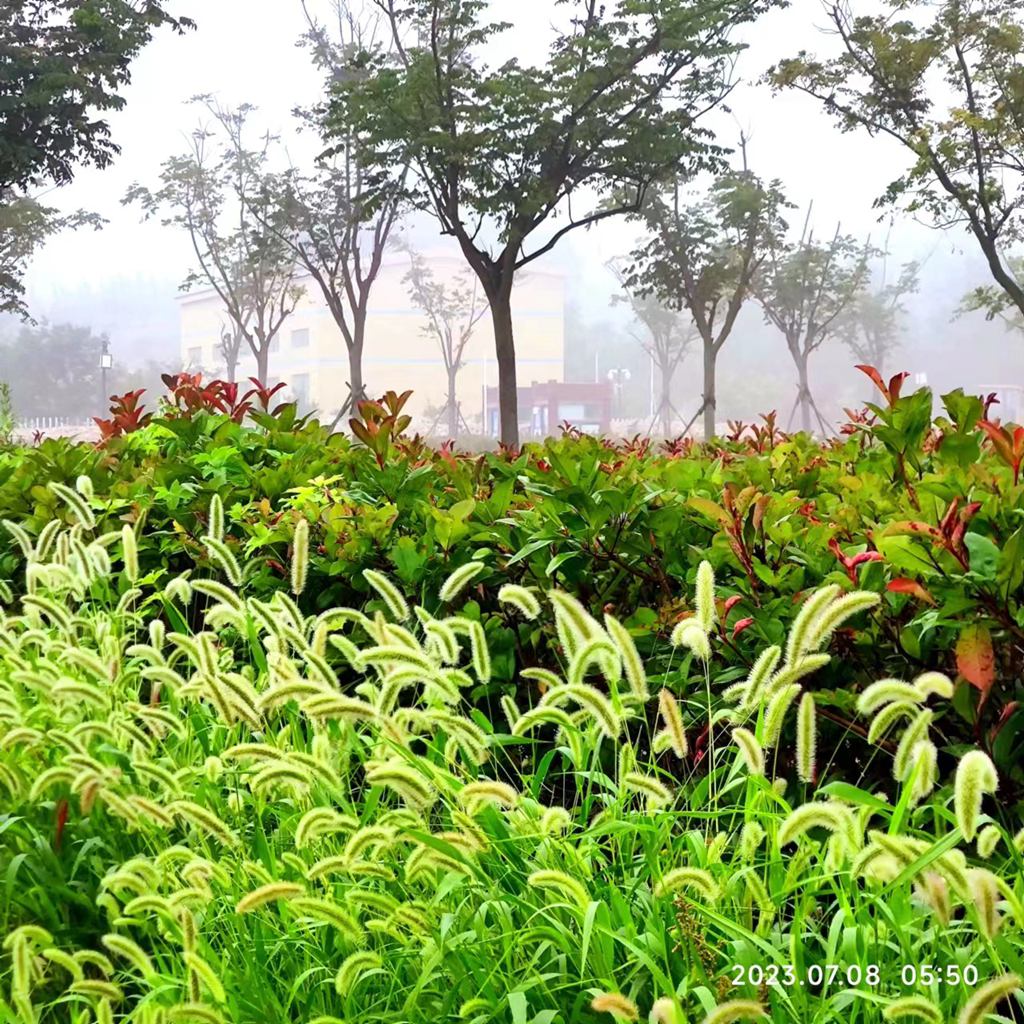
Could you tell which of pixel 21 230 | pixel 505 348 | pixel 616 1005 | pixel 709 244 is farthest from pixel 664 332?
pixel 616 1005

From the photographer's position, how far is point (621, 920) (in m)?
0.90

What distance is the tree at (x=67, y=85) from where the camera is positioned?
11.5 m

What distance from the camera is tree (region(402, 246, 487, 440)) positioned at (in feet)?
82.5

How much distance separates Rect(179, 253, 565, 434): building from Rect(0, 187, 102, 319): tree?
8584 mm

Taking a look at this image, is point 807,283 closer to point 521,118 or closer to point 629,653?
point 521,118

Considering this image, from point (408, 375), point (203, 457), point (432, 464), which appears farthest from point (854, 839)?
point (408, 375)

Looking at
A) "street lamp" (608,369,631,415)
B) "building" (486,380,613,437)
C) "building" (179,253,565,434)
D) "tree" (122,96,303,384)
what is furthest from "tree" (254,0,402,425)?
"street lamp" (608,369,631,415)

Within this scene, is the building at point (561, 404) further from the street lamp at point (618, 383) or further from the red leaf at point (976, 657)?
the red leaf at point (976, 657)

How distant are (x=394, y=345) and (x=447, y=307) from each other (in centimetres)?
570

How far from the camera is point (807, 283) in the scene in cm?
1886

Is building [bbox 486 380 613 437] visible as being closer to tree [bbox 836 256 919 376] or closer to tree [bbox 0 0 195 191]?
tree [bbox 836 256 919 376]

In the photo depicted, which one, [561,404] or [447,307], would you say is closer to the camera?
[447,307]

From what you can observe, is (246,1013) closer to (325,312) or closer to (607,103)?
(607,103)

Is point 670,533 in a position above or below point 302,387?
below
